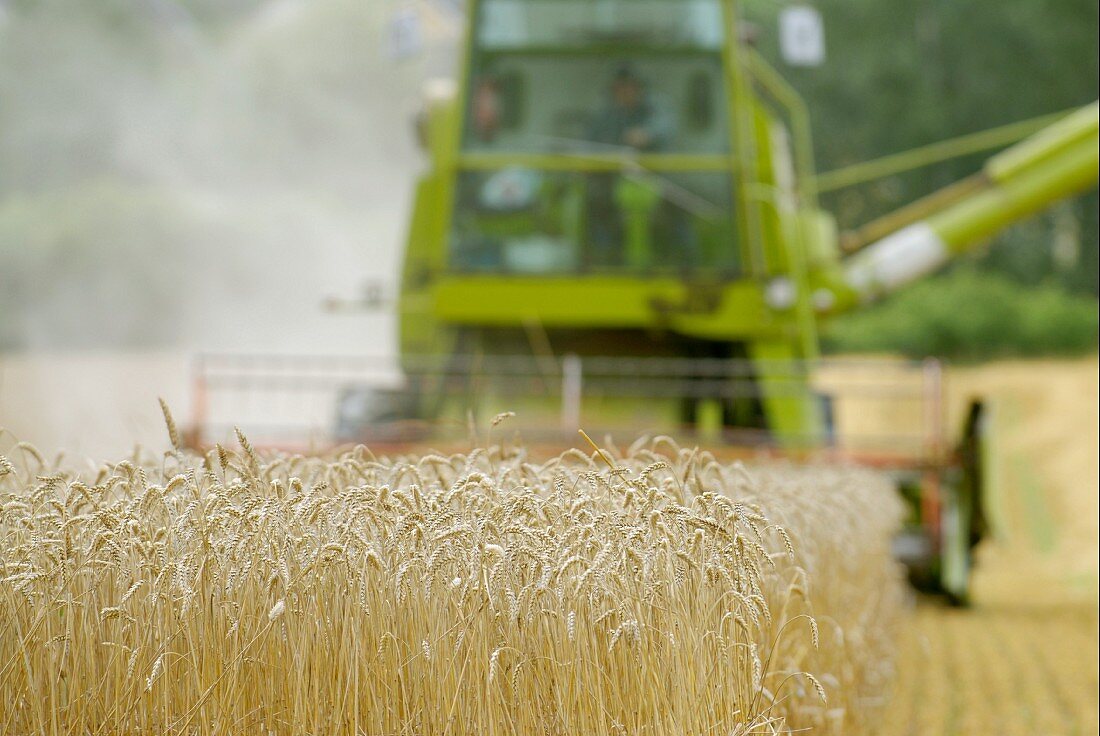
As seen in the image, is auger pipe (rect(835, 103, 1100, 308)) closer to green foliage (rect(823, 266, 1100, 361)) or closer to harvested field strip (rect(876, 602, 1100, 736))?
harvested field strip (rect(876, 602, 1100, 736))

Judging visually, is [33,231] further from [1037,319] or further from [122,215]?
[1037,319]

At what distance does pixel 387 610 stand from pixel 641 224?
21.5ft

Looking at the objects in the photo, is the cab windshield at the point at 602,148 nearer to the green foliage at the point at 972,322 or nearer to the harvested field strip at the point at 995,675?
the harvested field strip at the point at 995,675

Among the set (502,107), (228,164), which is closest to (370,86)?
(228,164)

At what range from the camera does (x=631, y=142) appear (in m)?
9.76

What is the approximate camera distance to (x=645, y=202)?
9742 mm

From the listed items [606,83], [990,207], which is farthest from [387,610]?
[990,207]

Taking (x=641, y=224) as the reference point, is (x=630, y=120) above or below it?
above

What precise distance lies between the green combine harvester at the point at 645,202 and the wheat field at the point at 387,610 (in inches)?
231

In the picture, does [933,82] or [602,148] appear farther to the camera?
[933,82]

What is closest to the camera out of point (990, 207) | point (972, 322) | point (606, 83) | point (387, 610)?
point (387, 610)

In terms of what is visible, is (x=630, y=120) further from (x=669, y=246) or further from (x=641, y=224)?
(x=669, y=246)

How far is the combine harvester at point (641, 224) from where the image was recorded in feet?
31.9

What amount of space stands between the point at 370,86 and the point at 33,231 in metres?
5.39
